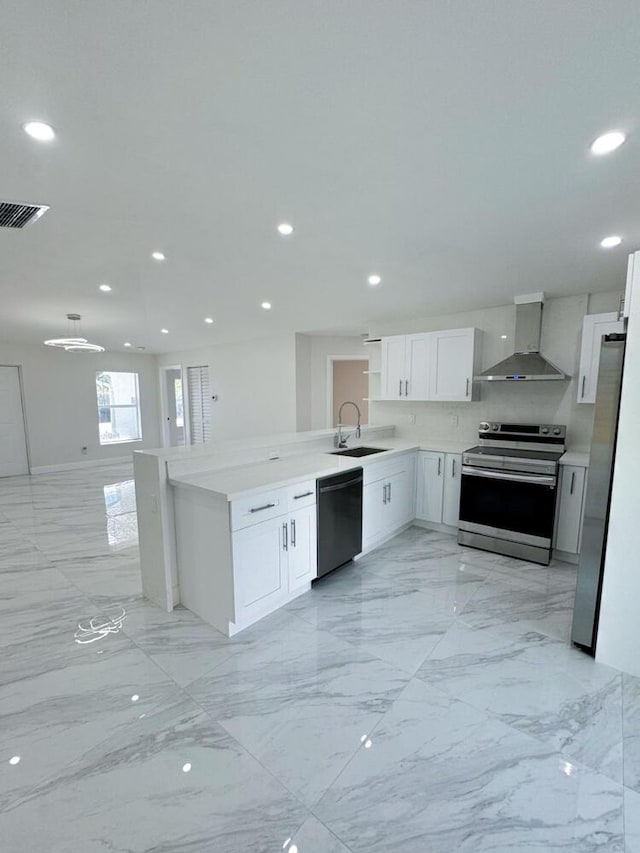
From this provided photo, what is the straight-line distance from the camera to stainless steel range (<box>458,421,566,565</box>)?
3.37 meters

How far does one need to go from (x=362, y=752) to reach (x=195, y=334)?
20.0ft

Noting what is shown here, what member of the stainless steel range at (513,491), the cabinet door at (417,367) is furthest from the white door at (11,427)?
the stainless steel range at (513,491)

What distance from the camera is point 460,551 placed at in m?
3.71

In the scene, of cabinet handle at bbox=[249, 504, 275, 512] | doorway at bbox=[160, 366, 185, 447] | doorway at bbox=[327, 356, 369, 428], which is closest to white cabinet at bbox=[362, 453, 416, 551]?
Answer: cabinet handle at bbox=[249, 504, 275, 512]

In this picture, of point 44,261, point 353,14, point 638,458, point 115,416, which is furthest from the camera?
point 115,416

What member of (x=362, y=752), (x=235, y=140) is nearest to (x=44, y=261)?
(x=235, y=140)

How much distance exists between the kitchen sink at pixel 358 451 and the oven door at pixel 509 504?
0.87 meters

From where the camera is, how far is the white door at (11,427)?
711 centimetres

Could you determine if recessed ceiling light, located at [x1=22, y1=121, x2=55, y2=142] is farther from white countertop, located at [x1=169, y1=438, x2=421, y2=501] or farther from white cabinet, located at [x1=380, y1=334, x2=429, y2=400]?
white cabinet, located at [x1=380, y1=334, x2=429, y2=400]

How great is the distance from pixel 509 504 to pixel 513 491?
0.14 m

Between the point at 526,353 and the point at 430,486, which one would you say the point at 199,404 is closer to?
the point at 430,486

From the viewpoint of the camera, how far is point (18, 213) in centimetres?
239

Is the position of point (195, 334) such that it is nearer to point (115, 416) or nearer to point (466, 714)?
point (115, 416)

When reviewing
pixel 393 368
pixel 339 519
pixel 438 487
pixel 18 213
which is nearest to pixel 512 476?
pixel 438 487
